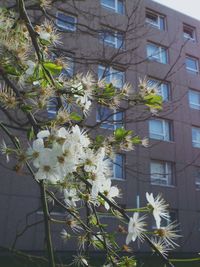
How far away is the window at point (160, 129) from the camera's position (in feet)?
54.9

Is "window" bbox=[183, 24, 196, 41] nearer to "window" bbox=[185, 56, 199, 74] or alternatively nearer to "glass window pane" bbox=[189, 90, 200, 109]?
"window" bbox=[185, 56, 199, 74]

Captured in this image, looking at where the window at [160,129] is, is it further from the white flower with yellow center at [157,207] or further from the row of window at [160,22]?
the white flower with yellow center at [157,207]

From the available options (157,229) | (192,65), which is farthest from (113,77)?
(192,65)

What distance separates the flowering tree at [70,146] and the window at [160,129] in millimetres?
14178

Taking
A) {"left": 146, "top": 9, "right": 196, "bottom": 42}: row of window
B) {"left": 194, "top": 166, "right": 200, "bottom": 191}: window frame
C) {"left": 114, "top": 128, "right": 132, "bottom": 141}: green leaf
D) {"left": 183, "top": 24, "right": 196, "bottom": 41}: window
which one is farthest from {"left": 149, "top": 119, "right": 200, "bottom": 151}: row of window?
{"left": 114, "top": 128, "right": 132, "bottom": 141}: green leaf

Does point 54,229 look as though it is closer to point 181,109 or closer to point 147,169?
point 147,169

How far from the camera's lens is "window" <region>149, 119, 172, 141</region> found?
1672 cm

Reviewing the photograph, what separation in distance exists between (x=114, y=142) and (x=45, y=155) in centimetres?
76

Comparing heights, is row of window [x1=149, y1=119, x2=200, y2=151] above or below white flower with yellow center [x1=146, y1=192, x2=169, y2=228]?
above

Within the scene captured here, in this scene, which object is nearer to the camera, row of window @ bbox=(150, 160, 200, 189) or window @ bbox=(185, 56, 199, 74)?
row of window @ bbox=(150, 160, 200, 189)

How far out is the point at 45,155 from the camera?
142cm

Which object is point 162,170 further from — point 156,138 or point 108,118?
point 108,118

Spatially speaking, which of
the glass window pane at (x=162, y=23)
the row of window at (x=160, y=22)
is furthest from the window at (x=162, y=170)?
the glass window pane at (x=162, y=23)

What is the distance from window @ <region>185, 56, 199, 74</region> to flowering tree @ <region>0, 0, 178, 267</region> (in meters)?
17.6
